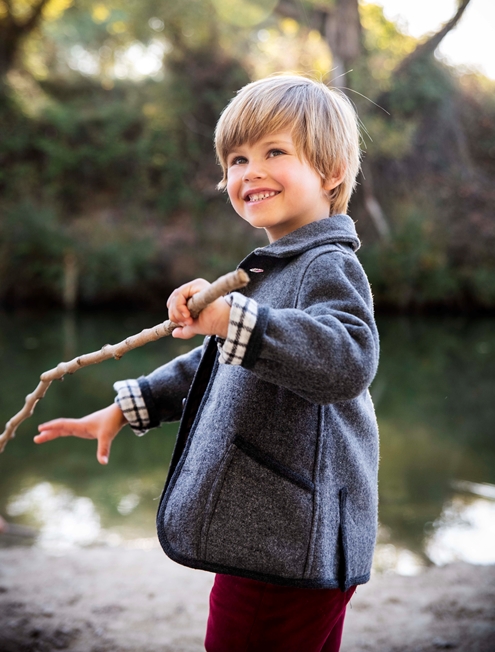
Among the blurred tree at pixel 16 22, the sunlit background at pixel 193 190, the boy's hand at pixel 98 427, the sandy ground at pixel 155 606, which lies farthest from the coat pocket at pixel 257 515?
the blurred tree at pixel 16 22

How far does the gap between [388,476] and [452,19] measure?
9.51 m

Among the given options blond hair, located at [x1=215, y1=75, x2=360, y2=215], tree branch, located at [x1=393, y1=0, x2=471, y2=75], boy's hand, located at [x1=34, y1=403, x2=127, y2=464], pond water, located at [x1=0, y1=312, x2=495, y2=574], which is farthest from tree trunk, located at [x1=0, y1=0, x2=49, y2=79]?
blond hair, located at [x1=215, y1=75, x2=360, y2=215]

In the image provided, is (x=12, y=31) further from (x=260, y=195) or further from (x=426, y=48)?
(x=260, y=195)

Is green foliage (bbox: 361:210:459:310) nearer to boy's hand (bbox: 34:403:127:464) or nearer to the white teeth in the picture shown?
boy's hand (bbox: 34:403:127:464)

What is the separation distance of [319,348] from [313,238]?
0.91ft

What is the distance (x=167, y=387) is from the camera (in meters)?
1.46

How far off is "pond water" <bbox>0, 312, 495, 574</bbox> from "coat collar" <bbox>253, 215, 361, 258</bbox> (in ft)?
7.58

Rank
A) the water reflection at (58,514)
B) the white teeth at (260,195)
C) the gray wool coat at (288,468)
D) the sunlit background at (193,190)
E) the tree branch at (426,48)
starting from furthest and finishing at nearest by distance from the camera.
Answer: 1. the tree branch at (426,48)
2. the sunlit background at (193,190)
3. the water reflection at (58,514)
4. the white teeth at (260,195)
5. the gray wool coat at (288,468)

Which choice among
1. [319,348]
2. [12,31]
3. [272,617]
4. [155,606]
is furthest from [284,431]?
[12,31]

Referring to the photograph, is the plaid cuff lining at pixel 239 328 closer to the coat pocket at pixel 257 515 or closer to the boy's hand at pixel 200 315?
the boy's hand at pixel 200 315

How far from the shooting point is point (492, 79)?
516 inches

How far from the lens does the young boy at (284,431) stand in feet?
3.56

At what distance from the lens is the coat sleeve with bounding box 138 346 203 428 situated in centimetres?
146

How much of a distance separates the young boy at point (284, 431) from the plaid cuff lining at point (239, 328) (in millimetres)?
33
